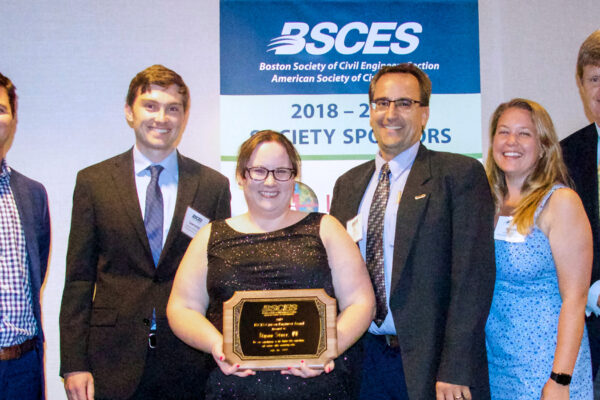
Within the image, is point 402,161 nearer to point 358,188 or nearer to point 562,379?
point 358,188

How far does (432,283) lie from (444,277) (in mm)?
63

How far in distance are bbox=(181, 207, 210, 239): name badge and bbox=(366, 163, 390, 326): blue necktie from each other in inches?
30.9

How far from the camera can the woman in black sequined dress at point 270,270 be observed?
6.48 feet

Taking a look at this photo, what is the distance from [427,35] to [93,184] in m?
2.59

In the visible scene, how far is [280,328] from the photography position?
1820 millimetres

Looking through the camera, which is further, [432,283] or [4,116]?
[4,116]

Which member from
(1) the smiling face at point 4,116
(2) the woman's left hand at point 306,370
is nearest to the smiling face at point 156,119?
(1) the smiling face at point 4,116

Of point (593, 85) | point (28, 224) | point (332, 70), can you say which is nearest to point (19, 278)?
point (28, 224)

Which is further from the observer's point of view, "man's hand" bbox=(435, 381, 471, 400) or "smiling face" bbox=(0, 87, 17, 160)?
"smiling face" bbox=(0, 87, 17, 160)

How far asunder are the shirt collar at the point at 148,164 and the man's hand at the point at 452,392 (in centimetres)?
155

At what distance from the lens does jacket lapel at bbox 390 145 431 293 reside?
2244mm

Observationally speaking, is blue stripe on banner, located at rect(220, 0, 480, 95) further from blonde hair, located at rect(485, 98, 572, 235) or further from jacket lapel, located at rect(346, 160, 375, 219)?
blonde hair, located at rect(485, 98, 572, 235)

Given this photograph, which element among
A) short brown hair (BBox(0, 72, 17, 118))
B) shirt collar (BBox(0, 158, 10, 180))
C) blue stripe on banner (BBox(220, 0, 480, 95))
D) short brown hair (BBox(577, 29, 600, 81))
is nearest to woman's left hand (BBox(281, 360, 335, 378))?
shirt collar (BBox(0, 158, 10, 180))

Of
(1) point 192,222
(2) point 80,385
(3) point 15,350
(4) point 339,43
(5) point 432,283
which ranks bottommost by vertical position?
(2) point 80,385
